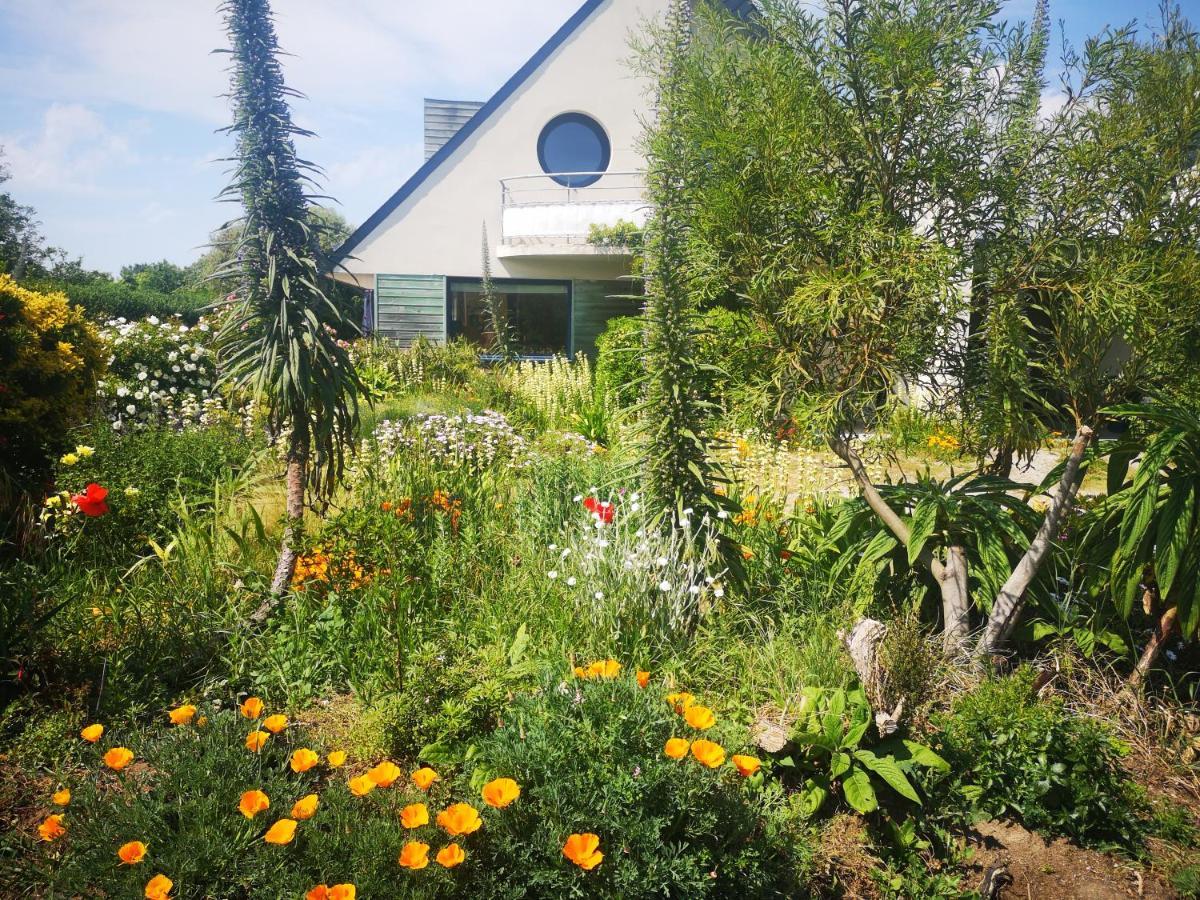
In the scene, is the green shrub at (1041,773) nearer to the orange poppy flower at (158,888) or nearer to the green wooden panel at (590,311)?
the orange poppy flower at (158,888)

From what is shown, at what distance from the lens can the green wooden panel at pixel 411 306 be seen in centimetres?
1448

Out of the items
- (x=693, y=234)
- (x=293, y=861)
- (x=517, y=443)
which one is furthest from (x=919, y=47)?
(x=517, y=443)

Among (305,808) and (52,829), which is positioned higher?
(305,808)

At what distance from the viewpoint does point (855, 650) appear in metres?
3.42

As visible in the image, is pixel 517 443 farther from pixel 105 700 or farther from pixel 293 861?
pixel 293 861

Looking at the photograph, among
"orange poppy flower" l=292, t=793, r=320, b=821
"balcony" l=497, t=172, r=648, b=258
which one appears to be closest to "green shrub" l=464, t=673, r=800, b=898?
"orange poppy flower" l=292, t=793, r=320, b=821

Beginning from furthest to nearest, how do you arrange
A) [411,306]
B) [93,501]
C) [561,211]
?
1. [411,306]
2. [561,211]
3. [93,501]

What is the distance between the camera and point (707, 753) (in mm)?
2248

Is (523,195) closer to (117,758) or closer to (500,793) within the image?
(117,758)

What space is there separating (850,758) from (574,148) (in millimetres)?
13978

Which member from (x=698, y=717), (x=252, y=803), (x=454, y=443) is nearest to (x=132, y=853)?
(x=252, y=803)

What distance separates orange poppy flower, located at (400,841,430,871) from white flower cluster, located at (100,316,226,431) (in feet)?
23.2

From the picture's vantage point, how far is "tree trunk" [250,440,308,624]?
4098mm

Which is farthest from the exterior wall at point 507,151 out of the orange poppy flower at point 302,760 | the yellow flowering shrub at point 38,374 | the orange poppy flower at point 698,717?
the orange poppy flower at point 302,760
